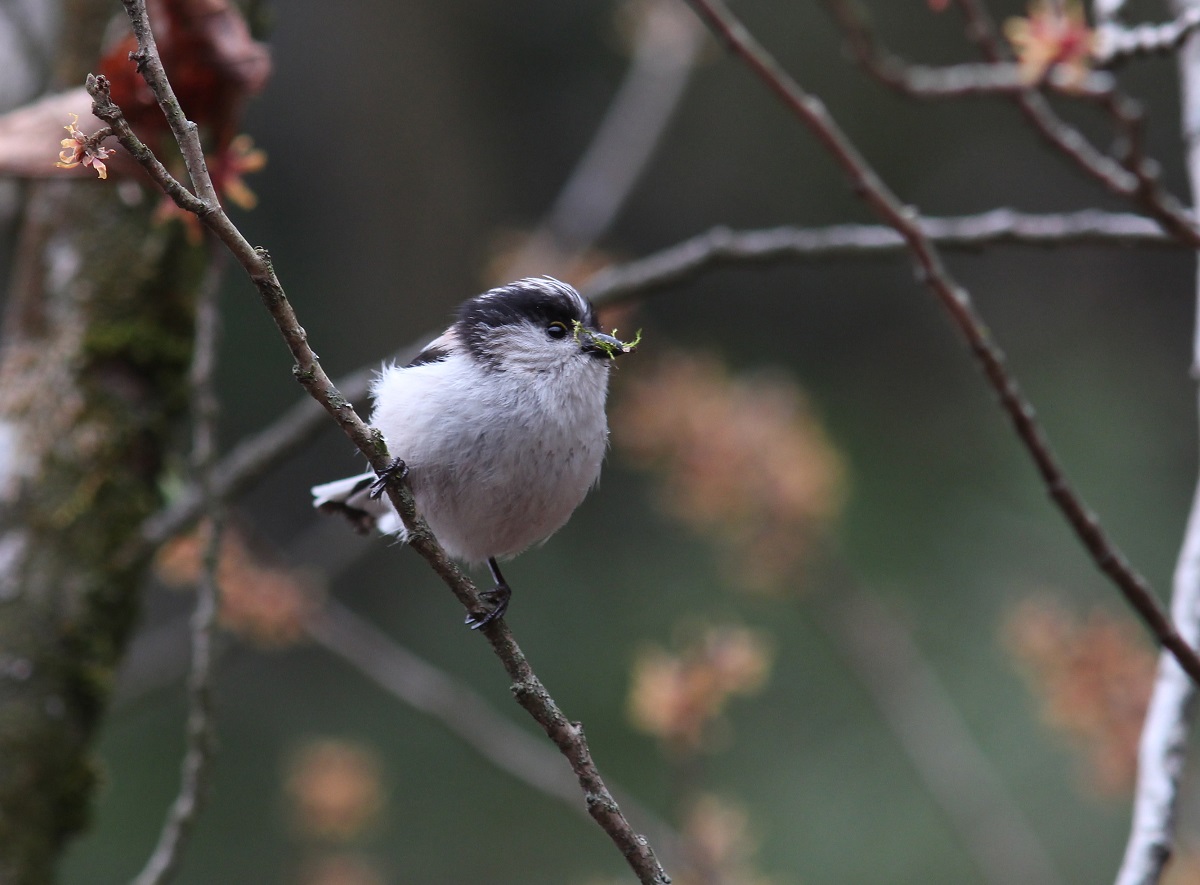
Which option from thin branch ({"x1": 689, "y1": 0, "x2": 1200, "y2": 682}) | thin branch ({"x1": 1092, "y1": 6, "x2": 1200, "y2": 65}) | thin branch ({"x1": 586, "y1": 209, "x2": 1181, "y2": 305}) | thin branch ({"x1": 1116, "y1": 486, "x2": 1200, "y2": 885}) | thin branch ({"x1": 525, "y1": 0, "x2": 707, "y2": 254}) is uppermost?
thin branch ({"x1": 525, "y1": 0, "x2": 707, "y2": 254})

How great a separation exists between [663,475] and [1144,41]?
258 centimetres

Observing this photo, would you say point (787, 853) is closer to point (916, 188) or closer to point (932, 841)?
point (932, 841)

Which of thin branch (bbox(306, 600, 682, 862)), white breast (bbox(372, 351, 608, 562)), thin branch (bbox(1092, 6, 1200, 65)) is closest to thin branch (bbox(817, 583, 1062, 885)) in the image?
thin branch (bbox(306, 600, 682, 862))

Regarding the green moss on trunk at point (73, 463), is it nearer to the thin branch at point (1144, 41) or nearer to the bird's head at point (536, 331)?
the bird's head at point (536, 331)

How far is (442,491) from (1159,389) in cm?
530

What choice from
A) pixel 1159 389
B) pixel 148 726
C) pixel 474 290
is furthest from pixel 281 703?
pixel 1159 389

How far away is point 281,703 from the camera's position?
5.83 metres

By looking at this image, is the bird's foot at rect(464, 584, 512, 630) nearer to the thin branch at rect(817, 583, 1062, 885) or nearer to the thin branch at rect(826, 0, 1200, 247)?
the thin branch at rect(826, 0, 1200, 247)

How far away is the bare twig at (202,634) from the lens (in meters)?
2.21

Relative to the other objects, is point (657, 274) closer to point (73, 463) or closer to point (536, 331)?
point (536, 331)

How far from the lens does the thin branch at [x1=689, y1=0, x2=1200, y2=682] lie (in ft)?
5.43

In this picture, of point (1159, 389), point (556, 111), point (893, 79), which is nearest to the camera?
point (893, 79)

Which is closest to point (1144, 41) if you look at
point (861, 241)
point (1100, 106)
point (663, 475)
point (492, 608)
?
point (1100, 106)

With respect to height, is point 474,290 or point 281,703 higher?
point 474,290
